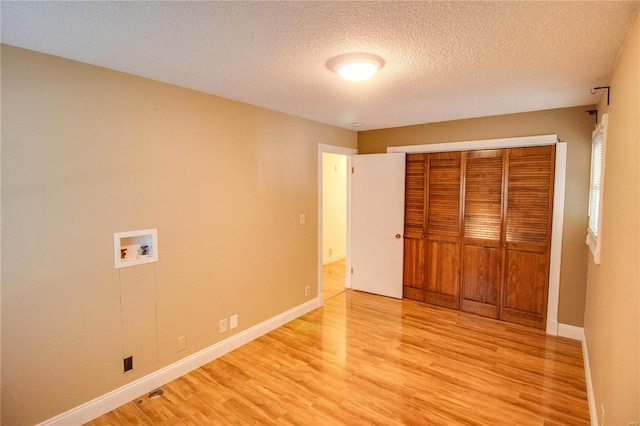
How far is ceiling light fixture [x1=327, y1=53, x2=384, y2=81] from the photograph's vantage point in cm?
198

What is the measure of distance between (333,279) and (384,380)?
2.83 meters

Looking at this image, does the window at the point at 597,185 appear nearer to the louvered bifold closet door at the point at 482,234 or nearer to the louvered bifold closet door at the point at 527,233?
the louvered bifold closet door at the point at 527,233

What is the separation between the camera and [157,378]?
2512mm

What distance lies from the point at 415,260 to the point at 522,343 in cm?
151

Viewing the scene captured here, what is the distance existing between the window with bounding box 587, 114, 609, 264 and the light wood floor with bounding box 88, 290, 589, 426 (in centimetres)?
109

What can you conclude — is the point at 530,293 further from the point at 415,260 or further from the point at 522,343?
the point at 415,260

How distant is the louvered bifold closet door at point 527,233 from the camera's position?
11.2ft

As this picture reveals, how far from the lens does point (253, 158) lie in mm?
3229

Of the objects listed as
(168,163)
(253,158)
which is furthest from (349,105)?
(168,163)

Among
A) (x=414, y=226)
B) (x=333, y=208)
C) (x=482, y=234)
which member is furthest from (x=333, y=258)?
(x=482, y=234)

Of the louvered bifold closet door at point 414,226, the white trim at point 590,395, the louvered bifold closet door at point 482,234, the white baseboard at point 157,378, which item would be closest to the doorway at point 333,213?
the louvered bifold closet door at point 414,226

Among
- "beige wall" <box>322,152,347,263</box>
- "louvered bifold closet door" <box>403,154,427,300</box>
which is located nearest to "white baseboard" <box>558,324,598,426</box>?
"louvered bifold closet door" <box>403,154,427,300</box>

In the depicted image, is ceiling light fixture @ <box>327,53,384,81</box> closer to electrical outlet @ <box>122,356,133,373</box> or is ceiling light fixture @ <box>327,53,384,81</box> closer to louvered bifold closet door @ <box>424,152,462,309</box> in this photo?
louvered bifold closet door @ <box>424,152,462,309</box>

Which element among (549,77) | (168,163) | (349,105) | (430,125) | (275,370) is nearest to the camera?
(549,77)
